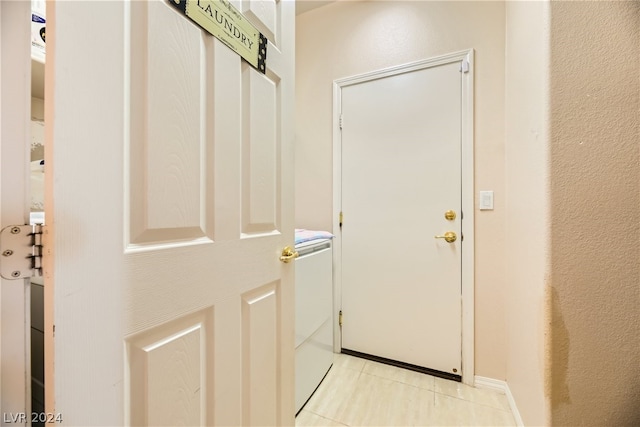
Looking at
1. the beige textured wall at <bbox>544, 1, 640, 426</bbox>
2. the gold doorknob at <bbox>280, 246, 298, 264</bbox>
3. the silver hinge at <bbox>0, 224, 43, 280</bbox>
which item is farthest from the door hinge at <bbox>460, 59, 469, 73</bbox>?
the silver hinge at <bbox>0, 224, 43, 280</bbox>

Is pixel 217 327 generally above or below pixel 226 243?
below

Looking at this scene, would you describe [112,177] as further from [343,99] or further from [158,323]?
[343,99]

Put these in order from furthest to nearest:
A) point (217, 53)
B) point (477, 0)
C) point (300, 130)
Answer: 1. point (300, 130)
2. point (477, 0)
3. point (217, 53)

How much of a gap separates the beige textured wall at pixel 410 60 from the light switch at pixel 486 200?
28 mm

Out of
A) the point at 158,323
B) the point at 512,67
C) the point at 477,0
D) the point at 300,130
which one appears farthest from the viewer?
the point at 300,130

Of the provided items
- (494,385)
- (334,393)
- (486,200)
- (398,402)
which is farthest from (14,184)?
(494,385)

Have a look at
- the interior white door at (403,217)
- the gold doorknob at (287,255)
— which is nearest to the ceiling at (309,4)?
the interior white door at (403,217)

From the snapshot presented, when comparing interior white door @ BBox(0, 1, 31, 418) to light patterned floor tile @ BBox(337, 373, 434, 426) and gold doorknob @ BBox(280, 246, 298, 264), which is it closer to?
gold doorknob @ BBox(280, 246, 298, 264)

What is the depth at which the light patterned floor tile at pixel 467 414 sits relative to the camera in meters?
1.36

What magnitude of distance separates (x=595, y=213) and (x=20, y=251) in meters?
1.48

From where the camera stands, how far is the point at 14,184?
0.43 meters

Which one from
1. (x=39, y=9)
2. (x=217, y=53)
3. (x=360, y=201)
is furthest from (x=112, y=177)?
(x=360, y=201)

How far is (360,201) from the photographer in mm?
1980

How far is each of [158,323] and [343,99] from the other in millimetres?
1939
